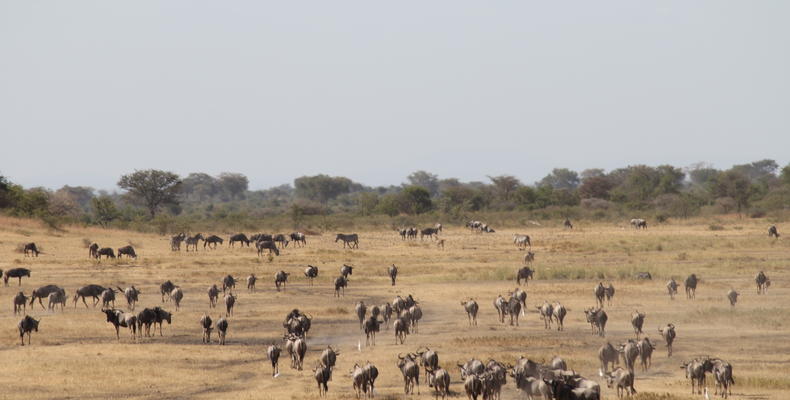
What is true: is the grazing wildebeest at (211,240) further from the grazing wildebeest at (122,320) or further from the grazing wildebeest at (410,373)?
the grazing wildebeest at (410,373)

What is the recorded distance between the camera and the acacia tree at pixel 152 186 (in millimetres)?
122938

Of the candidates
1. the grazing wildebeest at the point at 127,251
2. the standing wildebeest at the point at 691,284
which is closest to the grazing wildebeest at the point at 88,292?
the grazing wildebeest at the point at 127,251

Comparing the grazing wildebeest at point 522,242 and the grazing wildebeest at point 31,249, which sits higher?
the grazing wildebeest at point 522,242

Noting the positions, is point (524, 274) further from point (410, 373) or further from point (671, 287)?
point (410, 373)

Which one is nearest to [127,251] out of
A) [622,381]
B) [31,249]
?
[31,249]

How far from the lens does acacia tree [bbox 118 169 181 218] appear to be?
12294 centimetres

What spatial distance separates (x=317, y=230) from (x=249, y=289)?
5137 cm

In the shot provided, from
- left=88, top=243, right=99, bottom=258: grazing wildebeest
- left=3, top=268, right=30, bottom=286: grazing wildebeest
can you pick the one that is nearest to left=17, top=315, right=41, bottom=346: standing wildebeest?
left=3, top=268, right=30, bottom=286: grazing wildebeest

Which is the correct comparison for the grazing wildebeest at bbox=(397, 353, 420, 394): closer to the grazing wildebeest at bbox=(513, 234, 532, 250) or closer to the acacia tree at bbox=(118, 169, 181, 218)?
the grazing wildebeest at bbox=(513, 234, 532, 250)

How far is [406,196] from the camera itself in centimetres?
12975

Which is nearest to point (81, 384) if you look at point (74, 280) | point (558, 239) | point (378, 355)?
point (378, 355)

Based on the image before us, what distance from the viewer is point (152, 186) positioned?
12356 centimetres

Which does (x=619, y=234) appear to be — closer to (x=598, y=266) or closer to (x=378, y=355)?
(x=598, y=266)

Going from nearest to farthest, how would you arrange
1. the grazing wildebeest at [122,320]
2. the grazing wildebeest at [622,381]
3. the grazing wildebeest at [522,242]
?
the grazing wildebeest at [622,381], the grazing wildebeest at [122,320], the grazing wildebeest at [522,242]
